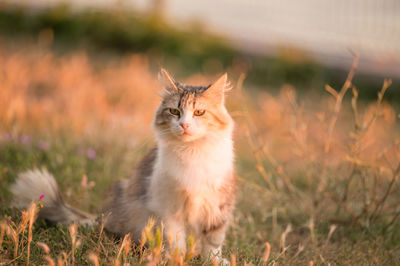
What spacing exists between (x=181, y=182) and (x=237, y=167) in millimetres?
2003

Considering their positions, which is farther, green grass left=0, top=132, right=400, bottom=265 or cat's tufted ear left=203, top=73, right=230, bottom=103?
cat's tufted ear left=203, top=73, right=230, bottom=103

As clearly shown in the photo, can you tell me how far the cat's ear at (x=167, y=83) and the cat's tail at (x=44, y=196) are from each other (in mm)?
997

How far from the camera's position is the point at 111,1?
832cm

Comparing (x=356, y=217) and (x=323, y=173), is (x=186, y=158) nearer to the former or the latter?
(x=323, y=173)

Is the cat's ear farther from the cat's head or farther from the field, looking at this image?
the field

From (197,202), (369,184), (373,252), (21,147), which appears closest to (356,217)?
(373,252)

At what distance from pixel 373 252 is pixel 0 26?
336 inches

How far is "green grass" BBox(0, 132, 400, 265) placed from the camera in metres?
2.18

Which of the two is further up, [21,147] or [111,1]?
[111,1]

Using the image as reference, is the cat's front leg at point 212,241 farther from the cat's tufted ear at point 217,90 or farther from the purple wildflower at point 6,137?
the purple wildflower at point 6,137

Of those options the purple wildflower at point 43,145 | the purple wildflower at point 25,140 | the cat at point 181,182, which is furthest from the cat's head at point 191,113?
the purple wildflower at point 25,140

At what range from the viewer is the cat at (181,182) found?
212 centimetres

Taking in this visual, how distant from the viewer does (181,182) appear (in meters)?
2.10

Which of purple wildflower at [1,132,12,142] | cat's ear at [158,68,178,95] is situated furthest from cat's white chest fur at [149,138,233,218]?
purple wildflower at [1,132,12,142]
